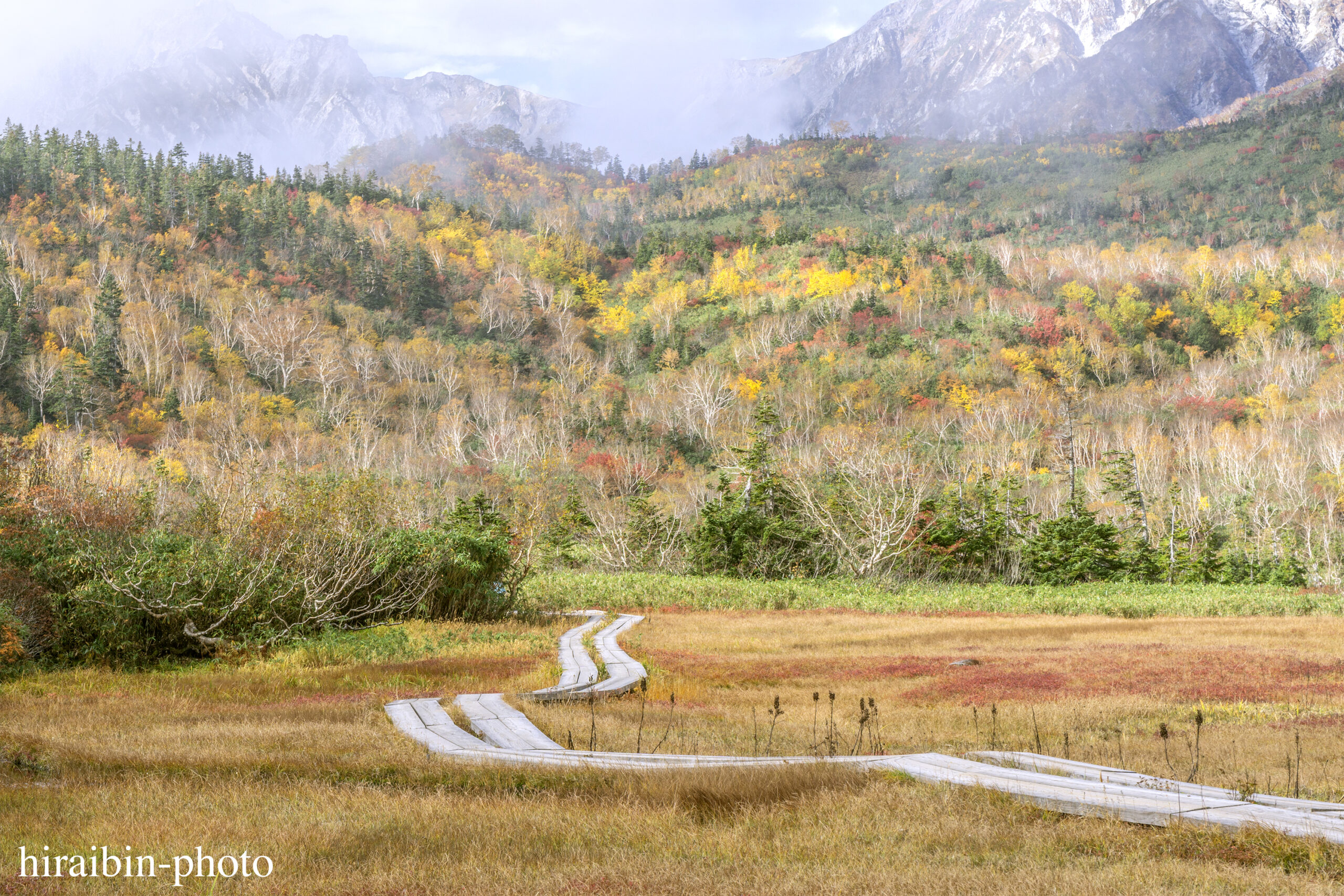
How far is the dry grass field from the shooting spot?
507 cm

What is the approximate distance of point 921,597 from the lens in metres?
36.6

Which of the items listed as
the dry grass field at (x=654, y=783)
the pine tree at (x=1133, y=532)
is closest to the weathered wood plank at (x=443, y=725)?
the dry grass field at (x=654, y=783)

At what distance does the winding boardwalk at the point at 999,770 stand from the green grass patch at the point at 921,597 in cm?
2155

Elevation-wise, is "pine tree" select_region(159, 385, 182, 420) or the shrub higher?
"pine tree" select_region(159, 385, 182, 420)

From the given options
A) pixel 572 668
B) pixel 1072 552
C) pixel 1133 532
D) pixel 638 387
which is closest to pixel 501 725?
pixel 572 668

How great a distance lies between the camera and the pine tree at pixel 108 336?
83688mm

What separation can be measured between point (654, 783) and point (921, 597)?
31.5 metres

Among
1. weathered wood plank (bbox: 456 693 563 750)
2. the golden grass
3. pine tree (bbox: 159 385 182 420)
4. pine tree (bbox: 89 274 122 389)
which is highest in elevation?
pine tree (bbox: 89 274 122 389)

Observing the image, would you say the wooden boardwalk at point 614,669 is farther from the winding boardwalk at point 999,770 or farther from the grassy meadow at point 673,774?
the winding boardwalk at point 999,770

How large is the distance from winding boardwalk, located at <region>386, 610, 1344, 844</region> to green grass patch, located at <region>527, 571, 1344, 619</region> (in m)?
21.5

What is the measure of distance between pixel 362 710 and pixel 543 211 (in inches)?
7221

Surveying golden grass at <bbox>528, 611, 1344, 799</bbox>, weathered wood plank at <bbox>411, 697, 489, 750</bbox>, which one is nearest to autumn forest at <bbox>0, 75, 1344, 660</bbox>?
weathered wood plank at <bbox>411, 697, 489, 750</bbox>

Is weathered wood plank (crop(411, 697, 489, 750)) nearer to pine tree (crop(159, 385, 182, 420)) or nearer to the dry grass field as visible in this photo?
the dry grass field

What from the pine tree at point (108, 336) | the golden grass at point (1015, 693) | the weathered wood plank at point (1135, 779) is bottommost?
the golden grass at point (1015, 693)
